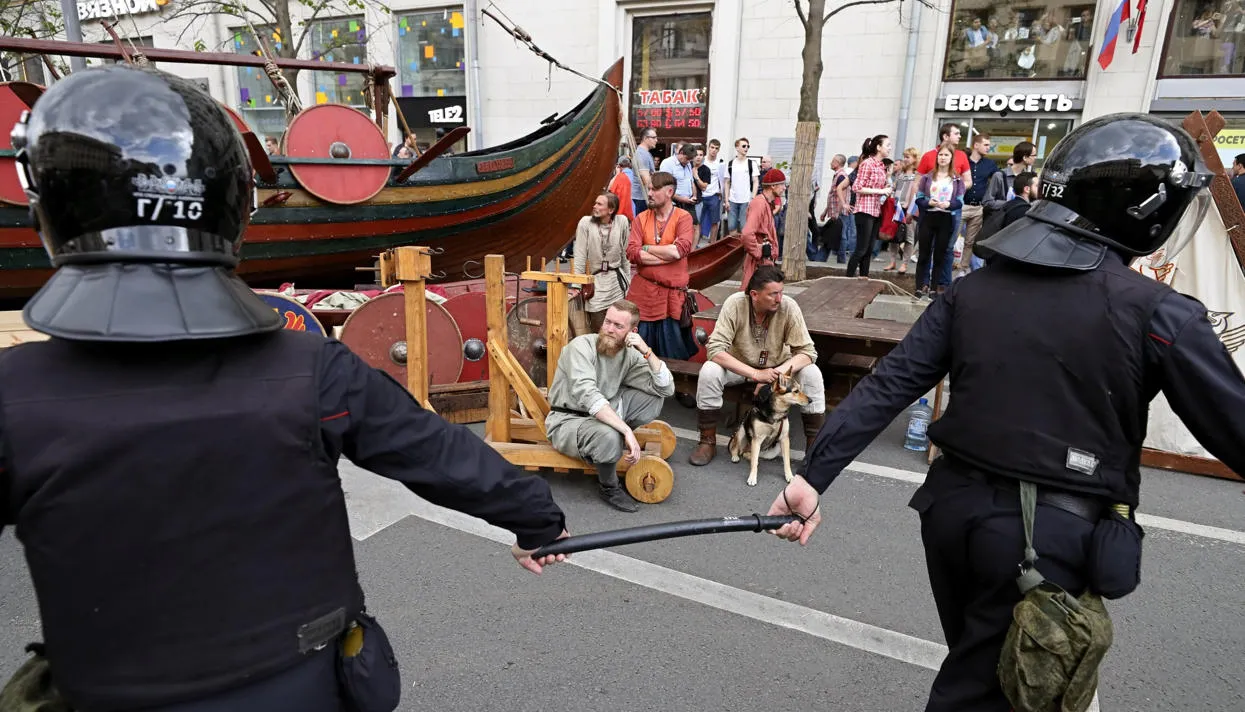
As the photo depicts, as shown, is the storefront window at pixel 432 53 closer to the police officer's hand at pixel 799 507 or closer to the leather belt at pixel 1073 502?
the police officer's hand at pixel 799 507

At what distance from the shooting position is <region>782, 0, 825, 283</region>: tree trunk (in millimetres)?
9594

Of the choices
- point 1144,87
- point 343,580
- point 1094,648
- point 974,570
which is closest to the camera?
point 343,580

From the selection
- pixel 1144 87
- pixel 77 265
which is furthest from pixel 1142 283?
pixel 1144 87

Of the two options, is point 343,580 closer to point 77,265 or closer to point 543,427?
point 77,265

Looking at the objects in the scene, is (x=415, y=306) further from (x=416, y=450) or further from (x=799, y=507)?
(x=416, y=450)

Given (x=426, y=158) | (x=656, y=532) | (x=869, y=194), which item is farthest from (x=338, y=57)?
(x=656, y=532)

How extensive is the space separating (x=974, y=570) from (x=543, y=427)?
10.1 feet

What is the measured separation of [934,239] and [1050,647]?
24.3ft

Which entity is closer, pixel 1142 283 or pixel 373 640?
pixel 373 640

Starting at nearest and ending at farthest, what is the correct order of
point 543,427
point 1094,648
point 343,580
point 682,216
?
point 343,580, point 1094,648, point 543,427, point 682,216

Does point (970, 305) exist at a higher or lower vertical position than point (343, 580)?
higher

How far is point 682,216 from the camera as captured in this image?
5.67m

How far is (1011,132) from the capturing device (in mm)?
12883

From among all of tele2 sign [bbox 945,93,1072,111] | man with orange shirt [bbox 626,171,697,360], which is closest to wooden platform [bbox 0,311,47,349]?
man with orange shirt [bbox 626,171,697,360]
